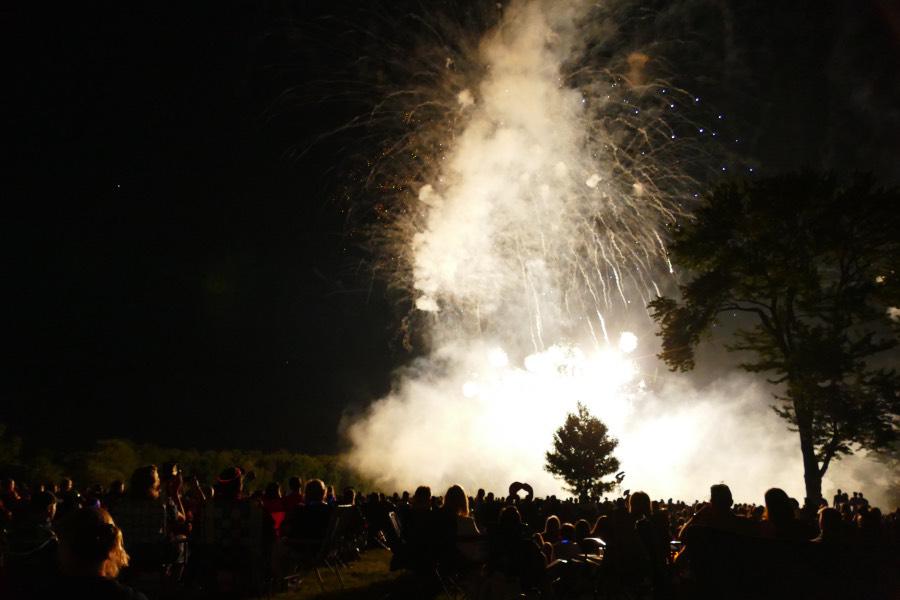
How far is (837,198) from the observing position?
55.1ft

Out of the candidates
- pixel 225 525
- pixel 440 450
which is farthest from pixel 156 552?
pixel 440 450

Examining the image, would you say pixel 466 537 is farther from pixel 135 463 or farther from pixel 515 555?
pixel 135 463

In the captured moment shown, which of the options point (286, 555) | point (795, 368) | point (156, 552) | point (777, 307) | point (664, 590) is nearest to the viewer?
point (156, 552)

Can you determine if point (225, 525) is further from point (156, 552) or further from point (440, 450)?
point (440, 450)

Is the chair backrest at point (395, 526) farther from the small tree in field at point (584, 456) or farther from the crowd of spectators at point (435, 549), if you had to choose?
the small tree in field at point (584, 456)

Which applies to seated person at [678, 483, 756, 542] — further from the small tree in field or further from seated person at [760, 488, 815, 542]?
the small tree in field

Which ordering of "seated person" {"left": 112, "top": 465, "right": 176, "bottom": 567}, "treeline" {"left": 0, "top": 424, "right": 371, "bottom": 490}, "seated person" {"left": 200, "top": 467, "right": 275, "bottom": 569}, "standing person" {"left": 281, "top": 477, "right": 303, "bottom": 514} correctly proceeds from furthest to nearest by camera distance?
"treeline" {"left": 0, "top": 424, "right": 371, "bottom": 490} < "standing person" {"left": 281, "top": 477, "right": 303, "bottom": 514} < "seated person" {"left": 200, "top": 467, "right": 275, "bottom": 569} < "seated person" {"left": 112, "top": 465, "right": 176, "bottom": 567}

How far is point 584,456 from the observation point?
37719 mm

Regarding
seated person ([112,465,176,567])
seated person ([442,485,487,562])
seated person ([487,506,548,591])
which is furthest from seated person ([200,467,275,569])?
seated person ([487,506,548,591])

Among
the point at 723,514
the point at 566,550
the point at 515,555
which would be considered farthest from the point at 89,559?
the point at 566,550

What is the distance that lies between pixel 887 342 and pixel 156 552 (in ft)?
62.9

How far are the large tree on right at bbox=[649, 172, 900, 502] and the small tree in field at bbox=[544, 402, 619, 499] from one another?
20.8 metres

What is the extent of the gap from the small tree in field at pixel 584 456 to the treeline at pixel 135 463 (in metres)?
17.1

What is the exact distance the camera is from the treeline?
27109 mm
